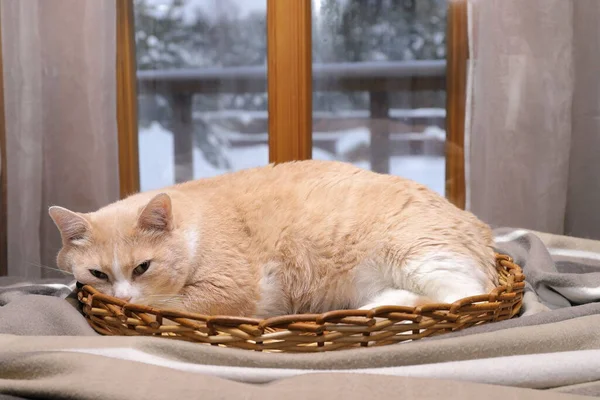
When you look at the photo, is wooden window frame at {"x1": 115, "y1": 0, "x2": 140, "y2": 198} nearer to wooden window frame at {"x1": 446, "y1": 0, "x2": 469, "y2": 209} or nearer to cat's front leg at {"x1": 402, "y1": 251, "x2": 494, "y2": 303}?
wooden window frame at {"x1": 446, "y1": 0, "x2": 469, "y2": 209}

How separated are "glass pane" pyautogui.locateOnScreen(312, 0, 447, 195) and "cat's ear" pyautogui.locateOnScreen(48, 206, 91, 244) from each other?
3.79ft

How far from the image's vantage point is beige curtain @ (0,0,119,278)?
201 cm

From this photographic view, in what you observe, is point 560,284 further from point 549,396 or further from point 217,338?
point 217,338

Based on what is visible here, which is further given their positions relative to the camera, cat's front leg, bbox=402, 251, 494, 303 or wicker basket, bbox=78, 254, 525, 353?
cat's front leg, bbox=402, 251, 494, 303

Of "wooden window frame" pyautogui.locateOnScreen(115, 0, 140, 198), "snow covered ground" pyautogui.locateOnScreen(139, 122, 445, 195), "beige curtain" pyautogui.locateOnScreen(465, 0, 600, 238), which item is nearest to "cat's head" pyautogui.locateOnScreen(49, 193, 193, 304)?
"wooden window frame" pyautogui.locateOnScreen(115, 0, 140, 198)

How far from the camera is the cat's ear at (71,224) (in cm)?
130

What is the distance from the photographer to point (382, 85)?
2291 mm

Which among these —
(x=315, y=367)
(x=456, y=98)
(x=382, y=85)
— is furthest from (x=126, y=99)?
(x=315, y=367)

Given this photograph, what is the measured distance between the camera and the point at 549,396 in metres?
0.89

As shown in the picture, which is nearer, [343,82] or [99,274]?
[99,274]

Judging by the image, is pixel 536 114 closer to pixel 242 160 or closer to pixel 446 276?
pixel 446 276

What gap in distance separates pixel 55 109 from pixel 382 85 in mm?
1159

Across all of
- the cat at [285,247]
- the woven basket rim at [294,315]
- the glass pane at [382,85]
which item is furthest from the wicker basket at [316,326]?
the glass pane at [382,85]

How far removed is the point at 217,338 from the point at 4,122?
140cm
